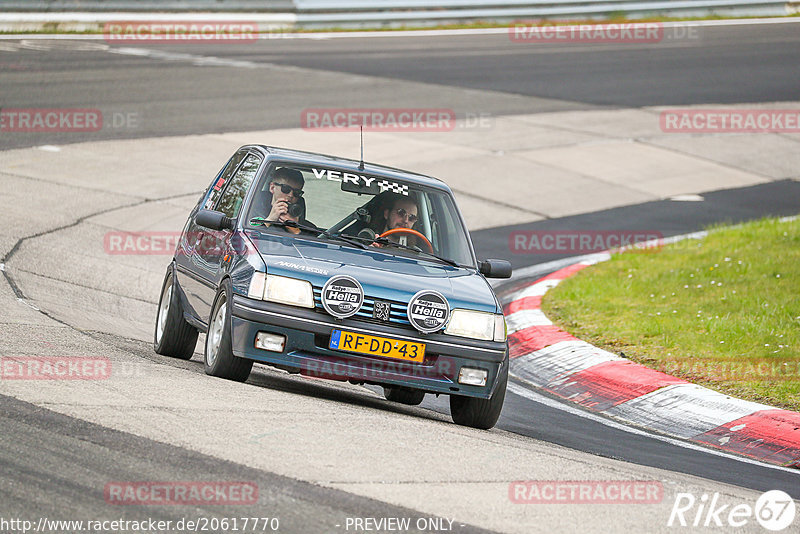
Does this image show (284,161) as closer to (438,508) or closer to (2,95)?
(438,508)

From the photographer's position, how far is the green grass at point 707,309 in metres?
9.53

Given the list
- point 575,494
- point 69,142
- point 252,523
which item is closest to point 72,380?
point 252,523

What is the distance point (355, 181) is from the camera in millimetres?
8672

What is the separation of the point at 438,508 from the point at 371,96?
19041mm

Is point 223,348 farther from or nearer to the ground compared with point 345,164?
nearer to the ground
